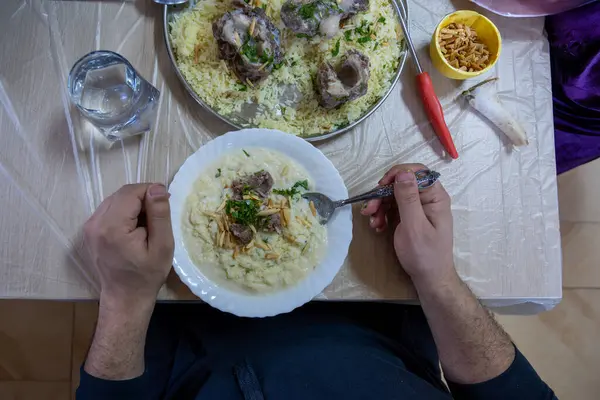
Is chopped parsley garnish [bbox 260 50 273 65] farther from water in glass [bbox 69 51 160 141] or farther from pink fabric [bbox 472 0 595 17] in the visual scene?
pink fabric [bbox 472 0 595 17]

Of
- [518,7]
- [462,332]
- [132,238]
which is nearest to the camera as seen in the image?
[132,238]

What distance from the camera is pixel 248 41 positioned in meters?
0.86

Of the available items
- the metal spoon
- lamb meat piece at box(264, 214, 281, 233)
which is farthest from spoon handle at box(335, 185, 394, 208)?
lamb meat piece at box(264, 214, 281, 233)

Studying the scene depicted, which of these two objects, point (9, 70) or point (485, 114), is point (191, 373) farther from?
point (485, 114)

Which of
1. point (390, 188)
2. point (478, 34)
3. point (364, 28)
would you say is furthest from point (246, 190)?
point (478, 34)

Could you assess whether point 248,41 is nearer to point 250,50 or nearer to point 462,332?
point 250,50

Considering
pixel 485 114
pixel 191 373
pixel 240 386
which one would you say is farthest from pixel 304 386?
pixel 485 114

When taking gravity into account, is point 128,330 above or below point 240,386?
above

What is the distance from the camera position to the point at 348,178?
953 millimetres

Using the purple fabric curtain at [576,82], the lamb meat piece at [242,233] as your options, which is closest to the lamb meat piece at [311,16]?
the lamb meat piece at [242,233]

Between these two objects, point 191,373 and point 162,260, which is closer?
point 162,260

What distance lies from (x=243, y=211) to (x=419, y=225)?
32 centimetres

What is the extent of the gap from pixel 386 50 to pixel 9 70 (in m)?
0.74

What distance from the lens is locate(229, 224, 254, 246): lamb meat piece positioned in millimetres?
827
